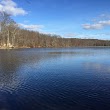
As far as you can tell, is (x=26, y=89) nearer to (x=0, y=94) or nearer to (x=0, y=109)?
(x=0, y=94)

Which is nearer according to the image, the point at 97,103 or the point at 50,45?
the point at 97,103

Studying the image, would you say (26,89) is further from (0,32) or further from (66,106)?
(0,32)

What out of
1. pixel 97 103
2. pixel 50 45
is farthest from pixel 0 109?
pixel 50 45

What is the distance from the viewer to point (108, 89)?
17.8 m

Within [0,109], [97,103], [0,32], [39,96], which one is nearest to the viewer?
[0,109]

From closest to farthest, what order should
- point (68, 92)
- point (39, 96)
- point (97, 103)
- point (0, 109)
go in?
point (0, 109), point (97, 103), point (39, 96), point (68, 92)

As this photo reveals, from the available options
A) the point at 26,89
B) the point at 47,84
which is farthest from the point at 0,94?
the point at 47,84

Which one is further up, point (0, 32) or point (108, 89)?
point (0, 32)

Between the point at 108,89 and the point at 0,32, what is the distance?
324 ft

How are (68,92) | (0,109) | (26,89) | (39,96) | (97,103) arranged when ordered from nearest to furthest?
(0,109), (97,103), (39,96), (68,92), (26,89)

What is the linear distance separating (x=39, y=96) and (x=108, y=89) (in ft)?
21.3

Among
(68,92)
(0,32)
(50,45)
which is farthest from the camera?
(50,45)

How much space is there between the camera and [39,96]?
15977 millimetres

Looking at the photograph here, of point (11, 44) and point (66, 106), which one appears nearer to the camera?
point (66, 106)
